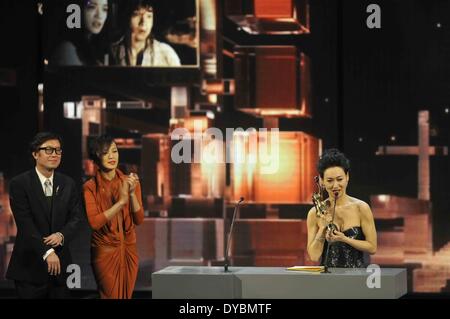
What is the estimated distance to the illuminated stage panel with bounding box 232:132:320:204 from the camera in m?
7.12

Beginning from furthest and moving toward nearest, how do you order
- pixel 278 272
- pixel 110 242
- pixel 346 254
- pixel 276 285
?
1. pixel 110 242
2. pixel 346 254
3. pixel 278 272
4. pixel 276 285

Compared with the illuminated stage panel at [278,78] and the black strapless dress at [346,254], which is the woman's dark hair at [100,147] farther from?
the illuminated stage panel at [278,78]

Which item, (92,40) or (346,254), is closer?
(346,254)

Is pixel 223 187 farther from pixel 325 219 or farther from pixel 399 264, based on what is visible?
pixel 325 219

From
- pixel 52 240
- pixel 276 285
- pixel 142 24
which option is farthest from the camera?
pixel 142 24

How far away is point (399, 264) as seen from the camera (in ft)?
23.2

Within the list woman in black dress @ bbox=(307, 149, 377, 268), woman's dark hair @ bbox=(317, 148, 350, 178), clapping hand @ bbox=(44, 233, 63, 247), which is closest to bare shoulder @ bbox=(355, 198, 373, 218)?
woman in black dress @ bbox=(307, 149, 377, 268)

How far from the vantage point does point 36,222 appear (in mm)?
5441

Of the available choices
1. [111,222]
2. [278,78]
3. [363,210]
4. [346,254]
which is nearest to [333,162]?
[363,210]

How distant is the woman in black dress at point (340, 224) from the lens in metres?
5.15

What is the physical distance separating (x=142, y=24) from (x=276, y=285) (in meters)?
3.25

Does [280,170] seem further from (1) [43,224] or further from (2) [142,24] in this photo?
(1) [43,224]
